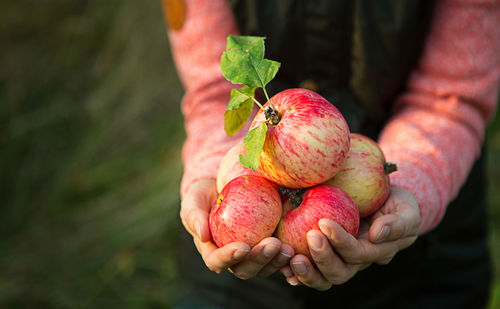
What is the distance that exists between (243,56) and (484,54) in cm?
86

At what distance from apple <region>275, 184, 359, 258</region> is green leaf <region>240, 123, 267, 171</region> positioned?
0.58ft

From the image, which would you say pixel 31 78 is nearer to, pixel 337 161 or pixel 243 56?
pixel 243 56

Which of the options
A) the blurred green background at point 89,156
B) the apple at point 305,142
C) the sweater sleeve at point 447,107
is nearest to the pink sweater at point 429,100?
the sweater sleeve at point 447,107

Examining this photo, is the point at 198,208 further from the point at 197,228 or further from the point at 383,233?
the point at 383,233

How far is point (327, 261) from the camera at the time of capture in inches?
40.0

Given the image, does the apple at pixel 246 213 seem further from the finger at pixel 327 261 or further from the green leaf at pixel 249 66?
the green leaf at pixel 249 66

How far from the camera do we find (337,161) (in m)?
1.04

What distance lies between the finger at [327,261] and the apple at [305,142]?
0.14 metres

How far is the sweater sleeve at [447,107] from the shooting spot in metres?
1.33

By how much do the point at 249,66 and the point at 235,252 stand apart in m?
0.44

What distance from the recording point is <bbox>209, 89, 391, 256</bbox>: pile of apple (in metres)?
1.01

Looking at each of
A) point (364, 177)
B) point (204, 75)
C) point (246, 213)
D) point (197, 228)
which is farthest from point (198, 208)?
point (204, 75)

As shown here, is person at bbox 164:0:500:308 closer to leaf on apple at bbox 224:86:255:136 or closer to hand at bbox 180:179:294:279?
hand at bbox 180:179:294:279

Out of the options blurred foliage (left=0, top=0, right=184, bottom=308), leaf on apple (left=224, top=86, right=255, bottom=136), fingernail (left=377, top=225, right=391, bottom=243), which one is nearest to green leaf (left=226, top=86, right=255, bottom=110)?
leaf on apple (left=224, top=86, right=255, bottom=136)
